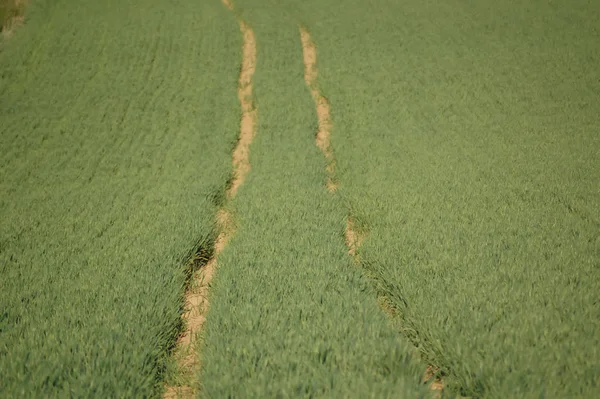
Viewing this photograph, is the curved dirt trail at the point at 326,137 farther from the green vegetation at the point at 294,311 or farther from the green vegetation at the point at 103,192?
the green vegetation at the point at 103,192

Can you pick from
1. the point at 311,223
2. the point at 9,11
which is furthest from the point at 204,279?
the point at 9,11

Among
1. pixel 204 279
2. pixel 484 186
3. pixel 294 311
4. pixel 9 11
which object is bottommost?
pixel 204 279

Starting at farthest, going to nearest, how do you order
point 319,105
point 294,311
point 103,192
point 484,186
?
point 319,105, point 103,192, point 484,186, point 294,311

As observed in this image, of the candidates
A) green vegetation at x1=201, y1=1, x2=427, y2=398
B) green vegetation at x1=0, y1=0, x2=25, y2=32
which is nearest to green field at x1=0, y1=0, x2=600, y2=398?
green vegetation at x1=201, y1=1, x2=427, y2=398

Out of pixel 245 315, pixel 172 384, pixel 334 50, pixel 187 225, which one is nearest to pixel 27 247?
pixel 187 225

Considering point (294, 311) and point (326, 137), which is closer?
point (294, 311)

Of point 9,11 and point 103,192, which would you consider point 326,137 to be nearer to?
point 103,192

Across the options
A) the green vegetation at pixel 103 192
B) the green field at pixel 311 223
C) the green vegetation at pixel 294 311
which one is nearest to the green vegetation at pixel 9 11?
the green vegetation at pixel 103 192
